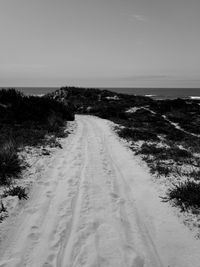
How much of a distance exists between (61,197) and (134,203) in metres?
1.84

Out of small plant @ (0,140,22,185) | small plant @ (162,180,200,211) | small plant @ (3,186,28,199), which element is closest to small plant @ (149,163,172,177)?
small plant @ (162,180,200,211)

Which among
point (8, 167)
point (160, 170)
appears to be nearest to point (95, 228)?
point (8, 167)

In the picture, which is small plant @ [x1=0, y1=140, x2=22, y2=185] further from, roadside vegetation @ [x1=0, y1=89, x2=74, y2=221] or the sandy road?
the sandy road

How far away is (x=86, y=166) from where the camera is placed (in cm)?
817

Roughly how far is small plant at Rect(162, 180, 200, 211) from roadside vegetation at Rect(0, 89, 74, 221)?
373 centimetres

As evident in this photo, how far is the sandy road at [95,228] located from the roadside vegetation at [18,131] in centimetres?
78

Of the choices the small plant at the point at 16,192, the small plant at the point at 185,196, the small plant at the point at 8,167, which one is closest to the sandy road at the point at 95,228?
the small plant at the point at 16,192

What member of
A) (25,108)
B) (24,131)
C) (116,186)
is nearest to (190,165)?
(116,186)

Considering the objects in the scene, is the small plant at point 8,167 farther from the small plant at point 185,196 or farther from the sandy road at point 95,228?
the small plant at point 185,196

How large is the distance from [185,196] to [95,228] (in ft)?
8.30

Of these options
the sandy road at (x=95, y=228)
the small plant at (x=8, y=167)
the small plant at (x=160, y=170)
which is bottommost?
the sandy road at (x=95, y=228)

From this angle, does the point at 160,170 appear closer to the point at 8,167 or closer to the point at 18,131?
the point at 8,167

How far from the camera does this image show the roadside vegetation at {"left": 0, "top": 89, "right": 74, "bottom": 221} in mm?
6661

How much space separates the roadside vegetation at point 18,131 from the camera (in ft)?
21.9
